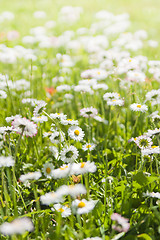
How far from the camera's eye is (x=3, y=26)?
18.7 feet

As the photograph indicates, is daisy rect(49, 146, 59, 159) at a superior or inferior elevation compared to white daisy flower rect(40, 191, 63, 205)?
superior

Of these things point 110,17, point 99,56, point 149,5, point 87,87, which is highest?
point 149,5

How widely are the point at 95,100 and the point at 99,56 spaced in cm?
63

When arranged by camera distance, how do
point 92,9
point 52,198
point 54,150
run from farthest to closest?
point 92,9
point 54,150
point 52,198

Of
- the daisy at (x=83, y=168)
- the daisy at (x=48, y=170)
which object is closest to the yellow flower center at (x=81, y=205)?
the daisy at (x=83, y=168)

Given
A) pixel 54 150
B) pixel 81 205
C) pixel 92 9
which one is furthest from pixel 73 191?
pixel 92 9

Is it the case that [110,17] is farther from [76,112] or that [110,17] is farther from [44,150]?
[44,150]

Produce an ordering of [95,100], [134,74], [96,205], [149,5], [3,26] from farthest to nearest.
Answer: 1. [149,5]
2. [3,26]
3. [95,100]
4. [134,74]
5. [96,205]

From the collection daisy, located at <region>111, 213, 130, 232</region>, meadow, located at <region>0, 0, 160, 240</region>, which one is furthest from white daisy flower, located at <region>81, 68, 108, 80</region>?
daisy, located at <region>111, 213, 130, 232</region>

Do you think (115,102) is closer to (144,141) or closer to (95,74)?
(144,141)

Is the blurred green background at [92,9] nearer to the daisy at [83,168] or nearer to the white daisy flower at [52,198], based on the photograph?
the daisy at [83,168]

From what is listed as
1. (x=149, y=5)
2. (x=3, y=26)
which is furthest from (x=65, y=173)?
(x=149, y=5)

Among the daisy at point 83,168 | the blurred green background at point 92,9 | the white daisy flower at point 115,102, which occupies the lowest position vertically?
the daisy at point 83,168

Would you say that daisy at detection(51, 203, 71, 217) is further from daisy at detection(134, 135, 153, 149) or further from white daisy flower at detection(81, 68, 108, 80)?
white daisy flower at detection(81, 68, 108, 80)
